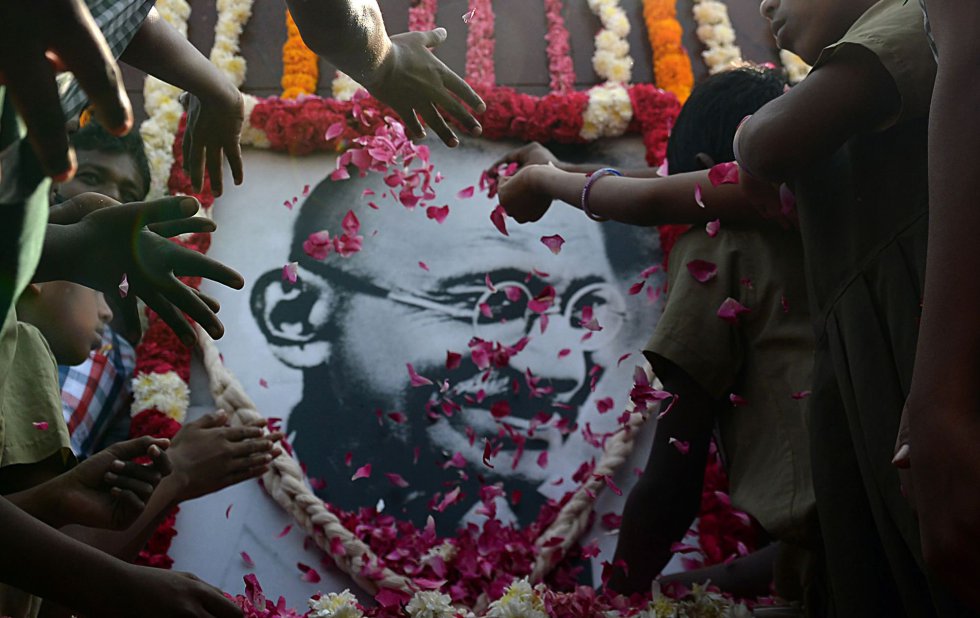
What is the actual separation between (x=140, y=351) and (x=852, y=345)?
1.89m

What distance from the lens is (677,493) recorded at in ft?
6.63

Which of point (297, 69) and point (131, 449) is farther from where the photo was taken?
point (297, 69)

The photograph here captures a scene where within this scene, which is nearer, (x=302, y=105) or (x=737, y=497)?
(x=737, y=497)

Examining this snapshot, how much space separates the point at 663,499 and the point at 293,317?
116 centimetres

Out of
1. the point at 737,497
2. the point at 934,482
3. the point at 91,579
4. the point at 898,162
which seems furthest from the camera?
the point at 737,497

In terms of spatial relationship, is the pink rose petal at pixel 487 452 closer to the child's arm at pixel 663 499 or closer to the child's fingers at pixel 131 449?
the child's arm at pixel 663 499

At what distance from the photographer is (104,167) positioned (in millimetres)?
2420

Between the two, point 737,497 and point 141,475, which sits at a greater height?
point 141,475

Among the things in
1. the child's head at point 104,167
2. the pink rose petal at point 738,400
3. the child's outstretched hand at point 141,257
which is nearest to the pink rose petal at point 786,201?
the pink rose petal at point 738,400

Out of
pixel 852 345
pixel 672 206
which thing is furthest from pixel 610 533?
pixel 852 345

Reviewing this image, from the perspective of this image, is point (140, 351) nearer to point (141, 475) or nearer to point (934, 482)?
point (141, 475)

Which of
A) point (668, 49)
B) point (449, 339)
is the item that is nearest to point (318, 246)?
point (449, 339)

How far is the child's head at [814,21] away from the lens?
1.44 metres

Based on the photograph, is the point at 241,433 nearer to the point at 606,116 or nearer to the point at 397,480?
the point at 397,480
